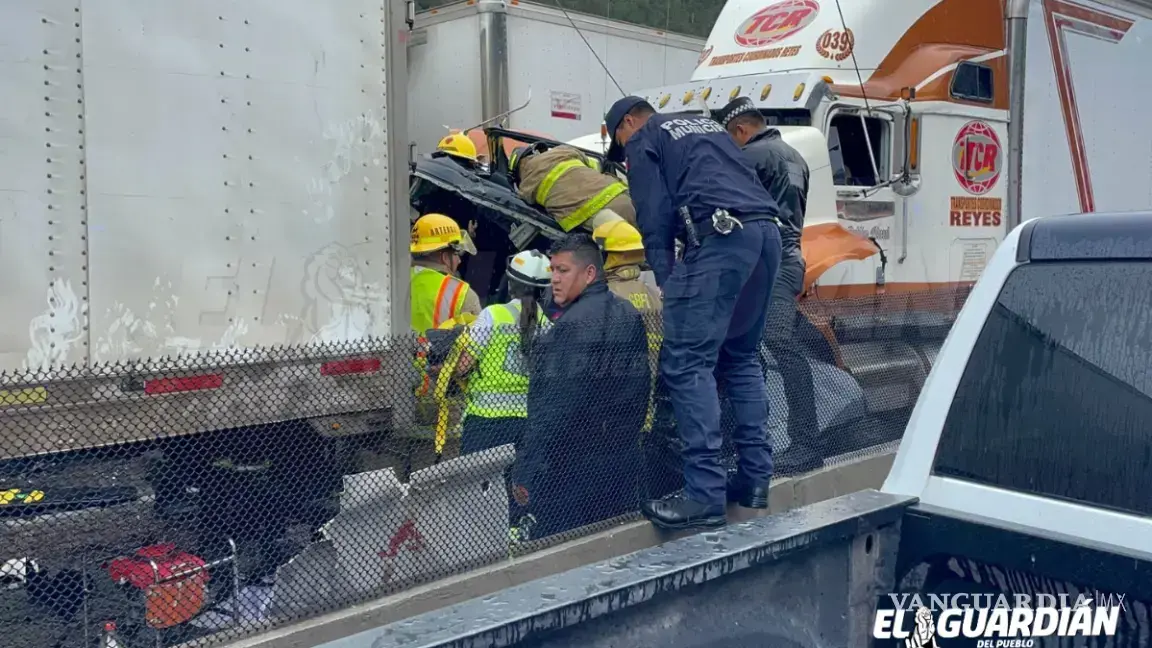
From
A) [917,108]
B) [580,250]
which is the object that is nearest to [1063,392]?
[580,250]

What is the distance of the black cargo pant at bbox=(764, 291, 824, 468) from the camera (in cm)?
513

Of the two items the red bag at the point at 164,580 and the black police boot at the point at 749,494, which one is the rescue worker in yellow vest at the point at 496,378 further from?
the red bag at the point at 164,580

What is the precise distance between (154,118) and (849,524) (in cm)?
267

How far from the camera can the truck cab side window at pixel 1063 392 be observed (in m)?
2.30

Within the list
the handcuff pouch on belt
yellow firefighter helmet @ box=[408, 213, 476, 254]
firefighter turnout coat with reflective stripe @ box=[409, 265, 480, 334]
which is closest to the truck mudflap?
the handcuff pouch on belt

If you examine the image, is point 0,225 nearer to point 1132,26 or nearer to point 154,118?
point 154,118

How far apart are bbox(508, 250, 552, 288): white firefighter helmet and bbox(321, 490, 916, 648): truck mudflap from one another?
8.40 ft

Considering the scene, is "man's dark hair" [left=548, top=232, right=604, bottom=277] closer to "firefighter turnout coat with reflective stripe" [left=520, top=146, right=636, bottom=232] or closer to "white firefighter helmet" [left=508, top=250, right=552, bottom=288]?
"white firefighter helmet" [left=508, top=250, right=552, bottom=288]

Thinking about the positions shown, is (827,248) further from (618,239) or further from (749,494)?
(749,494)

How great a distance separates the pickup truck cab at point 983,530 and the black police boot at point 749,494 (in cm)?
174

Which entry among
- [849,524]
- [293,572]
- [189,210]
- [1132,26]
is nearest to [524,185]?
[189,210]

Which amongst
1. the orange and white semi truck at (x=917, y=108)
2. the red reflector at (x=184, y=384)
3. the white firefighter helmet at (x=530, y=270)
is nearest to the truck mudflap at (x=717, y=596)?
the red reflector at (x=184, y=384)

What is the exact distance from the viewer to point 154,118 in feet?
11.8

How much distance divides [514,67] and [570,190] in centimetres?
379
